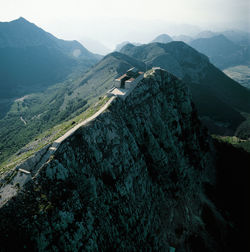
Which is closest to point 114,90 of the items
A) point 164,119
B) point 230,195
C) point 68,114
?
point 164,119

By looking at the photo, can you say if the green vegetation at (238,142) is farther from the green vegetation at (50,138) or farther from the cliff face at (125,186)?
the green vegetation at (50,138)

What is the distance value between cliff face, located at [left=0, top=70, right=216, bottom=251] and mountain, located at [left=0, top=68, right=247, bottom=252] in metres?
0.21

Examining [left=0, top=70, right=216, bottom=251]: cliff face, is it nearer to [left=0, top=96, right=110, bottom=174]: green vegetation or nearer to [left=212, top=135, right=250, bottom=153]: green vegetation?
[left=0, top=96, right=110, bottom=174]: green vegetation

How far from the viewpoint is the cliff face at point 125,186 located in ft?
121

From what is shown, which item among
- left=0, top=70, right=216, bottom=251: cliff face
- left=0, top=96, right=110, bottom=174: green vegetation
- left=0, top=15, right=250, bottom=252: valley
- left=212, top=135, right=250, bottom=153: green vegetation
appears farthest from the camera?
left=212, top=135, right=250, bottom=153: green vegetation

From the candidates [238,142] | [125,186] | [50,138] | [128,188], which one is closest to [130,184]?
[128,188]

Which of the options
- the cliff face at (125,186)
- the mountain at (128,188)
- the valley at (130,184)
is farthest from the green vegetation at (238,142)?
the cliff face at (125,186)

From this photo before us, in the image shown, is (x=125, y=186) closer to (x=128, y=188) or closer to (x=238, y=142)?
(x=128, y=188)

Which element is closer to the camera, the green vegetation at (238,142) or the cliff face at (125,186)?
the cliff face at (125,186)

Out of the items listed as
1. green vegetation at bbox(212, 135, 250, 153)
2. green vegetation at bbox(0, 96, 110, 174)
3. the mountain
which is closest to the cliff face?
the mountain

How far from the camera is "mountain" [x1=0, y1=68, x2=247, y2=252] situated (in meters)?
37.0

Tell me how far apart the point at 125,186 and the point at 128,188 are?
4.54 feet

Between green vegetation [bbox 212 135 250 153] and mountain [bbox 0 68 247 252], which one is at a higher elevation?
mountain [bbox 0 68 247 252]

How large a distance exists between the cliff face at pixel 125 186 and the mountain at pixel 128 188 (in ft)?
0.68
